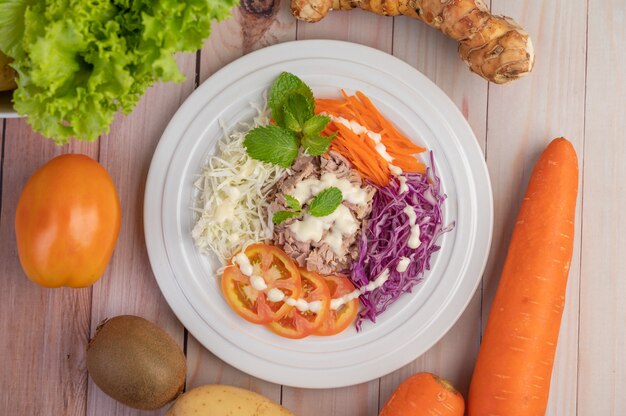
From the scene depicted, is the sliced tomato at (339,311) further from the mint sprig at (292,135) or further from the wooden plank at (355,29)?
the wooden plank at (355,29)

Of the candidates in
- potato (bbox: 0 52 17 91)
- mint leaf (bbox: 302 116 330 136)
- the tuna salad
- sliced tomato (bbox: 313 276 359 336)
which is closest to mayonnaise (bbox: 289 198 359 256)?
the tuna salad

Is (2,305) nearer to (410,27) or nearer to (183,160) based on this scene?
(183,160)

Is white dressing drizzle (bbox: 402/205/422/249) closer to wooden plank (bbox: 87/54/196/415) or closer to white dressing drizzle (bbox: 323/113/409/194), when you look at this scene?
white dressing drizzle (bbox: 323/113/409/194)

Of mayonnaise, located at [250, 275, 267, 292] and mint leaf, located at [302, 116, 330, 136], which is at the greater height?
mint leaf, located at [302, 116, 330, 136]

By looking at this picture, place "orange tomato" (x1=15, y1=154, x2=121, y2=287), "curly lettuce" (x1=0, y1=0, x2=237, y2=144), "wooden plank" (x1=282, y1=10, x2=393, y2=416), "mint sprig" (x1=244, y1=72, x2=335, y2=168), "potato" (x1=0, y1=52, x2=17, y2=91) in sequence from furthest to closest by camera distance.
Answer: "wooden plank" (x1=282, y1=10, x2=393, y2=416), "mint sprig" (x1=244, y1=72, x2=335, y2=168), "orange tomato" (x1=15, y1=154, x2=121, y2=287), "potato" (x1=0, y1=52, x2=17, y2=91), "curly lettuce" (x1=0, y1=0, x2=237, y2=144)

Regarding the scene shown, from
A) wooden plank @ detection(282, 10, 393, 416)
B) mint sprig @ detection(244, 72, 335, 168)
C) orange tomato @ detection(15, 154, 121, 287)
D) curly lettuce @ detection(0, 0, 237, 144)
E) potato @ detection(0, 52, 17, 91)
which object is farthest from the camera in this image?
wooden plank @ detection(282, 10, 393, 416)

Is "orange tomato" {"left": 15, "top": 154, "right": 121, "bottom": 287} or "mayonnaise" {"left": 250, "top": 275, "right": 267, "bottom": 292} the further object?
"mayonnaise" {"left": 250, "top": 275, "right": 267, "bottom": 292}

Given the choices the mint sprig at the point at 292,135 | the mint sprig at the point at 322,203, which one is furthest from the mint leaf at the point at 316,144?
the mint sprig at the point at 322,203

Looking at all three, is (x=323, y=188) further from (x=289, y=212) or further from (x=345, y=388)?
(x=345, y=388)
